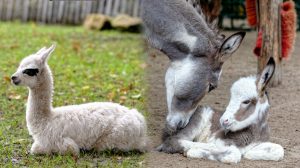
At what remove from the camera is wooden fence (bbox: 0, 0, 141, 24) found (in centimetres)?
1644

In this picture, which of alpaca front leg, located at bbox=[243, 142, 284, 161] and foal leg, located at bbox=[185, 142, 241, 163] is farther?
alpaca front leg, located at bbox=[243, 142, 284, 161]

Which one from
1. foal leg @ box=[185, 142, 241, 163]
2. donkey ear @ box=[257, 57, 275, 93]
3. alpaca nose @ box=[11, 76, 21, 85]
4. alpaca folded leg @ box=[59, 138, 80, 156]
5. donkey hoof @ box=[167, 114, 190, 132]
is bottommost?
alpaca folded leg @ box=[59, 138, 80, 156]

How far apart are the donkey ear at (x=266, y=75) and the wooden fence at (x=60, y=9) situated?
1152cm

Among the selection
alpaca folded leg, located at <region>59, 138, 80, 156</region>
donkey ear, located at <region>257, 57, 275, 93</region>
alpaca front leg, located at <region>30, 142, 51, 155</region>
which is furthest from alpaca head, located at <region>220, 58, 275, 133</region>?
alpaca front leg, located at <region>30, 142, 51, 155</region>

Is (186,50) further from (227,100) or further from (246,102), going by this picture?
(227,100)

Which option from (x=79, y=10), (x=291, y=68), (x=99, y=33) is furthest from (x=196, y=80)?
(x=79, y=10)

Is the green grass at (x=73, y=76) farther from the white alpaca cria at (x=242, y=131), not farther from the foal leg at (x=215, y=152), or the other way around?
the white alpaca cria at (x=242, y=131)

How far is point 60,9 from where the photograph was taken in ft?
53.8

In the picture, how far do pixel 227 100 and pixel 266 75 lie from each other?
2.52 metres

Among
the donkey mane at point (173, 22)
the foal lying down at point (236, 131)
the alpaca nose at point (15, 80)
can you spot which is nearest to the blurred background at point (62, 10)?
the donkey mane at point (173, 22)

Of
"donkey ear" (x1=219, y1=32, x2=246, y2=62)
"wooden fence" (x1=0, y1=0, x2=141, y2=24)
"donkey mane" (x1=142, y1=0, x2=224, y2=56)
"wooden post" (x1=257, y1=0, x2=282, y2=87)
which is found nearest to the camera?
"donkey ear" (x1=219, y1=32, x2=246, y2=62)

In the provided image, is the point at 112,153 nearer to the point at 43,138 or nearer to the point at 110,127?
the point at 110,127

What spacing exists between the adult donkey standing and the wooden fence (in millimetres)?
11029

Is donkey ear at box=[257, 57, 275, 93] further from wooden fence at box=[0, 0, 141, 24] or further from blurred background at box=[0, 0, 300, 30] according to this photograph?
wooden fence at box=[0, 0, 141, 24]
